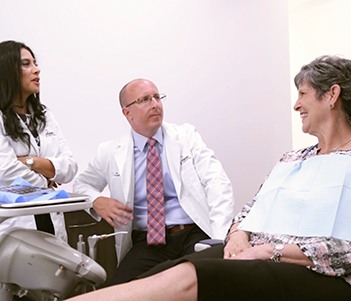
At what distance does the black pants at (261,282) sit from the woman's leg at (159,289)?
Answer: 3 centimetres

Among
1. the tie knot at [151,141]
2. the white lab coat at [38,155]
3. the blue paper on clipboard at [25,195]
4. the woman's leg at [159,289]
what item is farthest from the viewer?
the tie knot at [151,141]

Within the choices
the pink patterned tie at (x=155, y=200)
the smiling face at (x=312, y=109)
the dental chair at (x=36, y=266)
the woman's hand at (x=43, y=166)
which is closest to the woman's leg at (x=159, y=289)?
the dental chair at (x=36, y=266)

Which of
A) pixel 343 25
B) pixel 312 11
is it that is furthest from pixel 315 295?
pixel 312 11

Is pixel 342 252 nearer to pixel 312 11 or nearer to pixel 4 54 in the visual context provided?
pixel 4 54

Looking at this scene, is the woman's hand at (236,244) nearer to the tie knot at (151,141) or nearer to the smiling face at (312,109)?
the smiling face at (312,109)

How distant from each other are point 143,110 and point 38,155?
1.86ft

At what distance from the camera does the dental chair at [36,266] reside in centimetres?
170

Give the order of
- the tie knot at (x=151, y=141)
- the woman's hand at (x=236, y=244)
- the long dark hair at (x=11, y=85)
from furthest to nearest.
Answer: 1. the tie knot at (x=151, y=141)
2. the long dark hair at (x=11, y=85)
3. the woman's hand at (x=236, y=244)

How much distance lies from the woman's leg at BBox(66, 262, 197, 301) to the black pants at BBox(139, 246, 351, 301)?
1.1 inches

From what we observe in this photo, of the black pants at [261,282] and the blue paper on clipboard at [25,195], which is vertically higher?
the blue paper on clipboard at [25,195]

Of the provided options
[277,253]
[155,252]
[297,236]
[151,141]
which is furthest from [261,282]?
[151,141]

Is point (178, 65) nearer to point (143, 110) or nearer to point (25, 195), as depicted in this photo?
point (143, 110)

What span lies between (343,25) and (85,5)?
104 inches

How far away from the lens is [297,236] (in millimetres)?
1589
